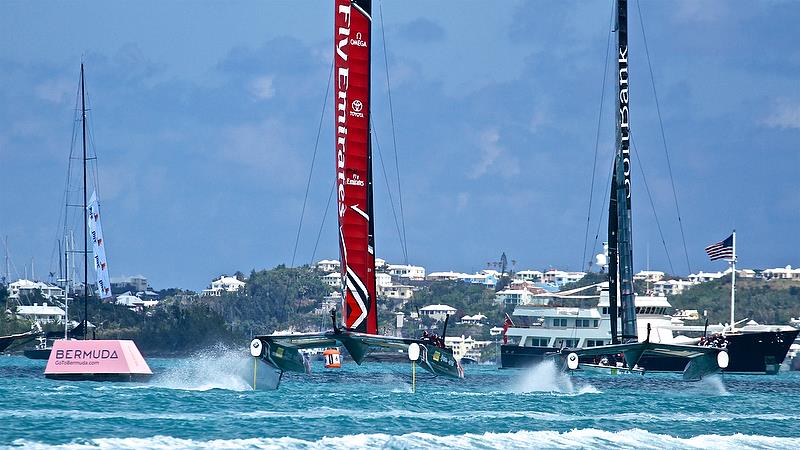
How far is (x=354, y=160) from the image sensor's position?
45.8 meters

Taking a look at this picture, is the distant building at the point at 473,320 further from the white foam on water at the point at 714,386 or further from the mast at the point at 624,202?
the white foam on water at the point at 714,386

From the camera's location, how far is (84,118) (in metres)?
66.8

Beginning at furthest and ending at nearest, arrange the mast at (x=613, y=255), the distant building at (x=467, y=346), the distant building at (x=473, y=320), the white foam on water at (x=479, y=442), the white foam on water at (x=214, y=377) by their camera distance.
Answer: the distant building at (x=473, y=320)
the distant building at (x=467, y=346)
the mast at (x=613, y=255)
the white foam on water at (x=214, y=377)
the white foam on water at (x=479, y=442)

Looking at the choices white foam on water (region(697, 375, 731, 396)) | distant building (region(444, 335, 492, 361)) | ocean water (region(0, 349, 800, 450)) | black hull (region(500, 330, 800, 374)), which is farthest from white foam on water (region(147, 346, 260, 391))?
distant building (region(444, 335, 492, 361))

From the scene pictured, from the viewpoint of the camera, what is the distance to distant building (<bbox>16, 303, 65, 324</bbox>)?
147 m

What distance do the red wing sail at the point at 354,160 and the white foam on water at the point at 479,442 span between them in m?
12.2

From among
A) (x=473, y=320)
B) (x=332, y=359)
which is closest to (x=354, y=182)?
(x=332, y=359)

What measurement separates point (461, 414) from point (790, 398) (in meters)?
23.6

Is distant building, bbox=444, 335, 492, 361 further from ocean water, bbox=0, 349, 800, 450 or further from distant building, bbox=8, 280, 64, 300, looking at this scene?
ocean water, bbox=0, 349, 800, 450

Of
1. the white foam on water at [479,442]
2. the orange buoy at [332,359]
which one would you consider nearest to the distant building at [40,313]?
the orange buoy at [332,359]

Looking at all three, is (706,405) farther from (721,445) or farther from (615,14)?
(615,14)

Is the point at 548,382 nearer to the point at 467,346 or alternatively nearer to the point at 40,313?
the point at 40,313

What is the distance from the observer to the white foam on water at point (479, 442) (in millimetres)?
29172

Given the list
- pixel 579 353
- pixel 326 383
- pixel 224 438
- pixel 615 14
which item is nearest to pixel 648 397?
pixel 579 353
